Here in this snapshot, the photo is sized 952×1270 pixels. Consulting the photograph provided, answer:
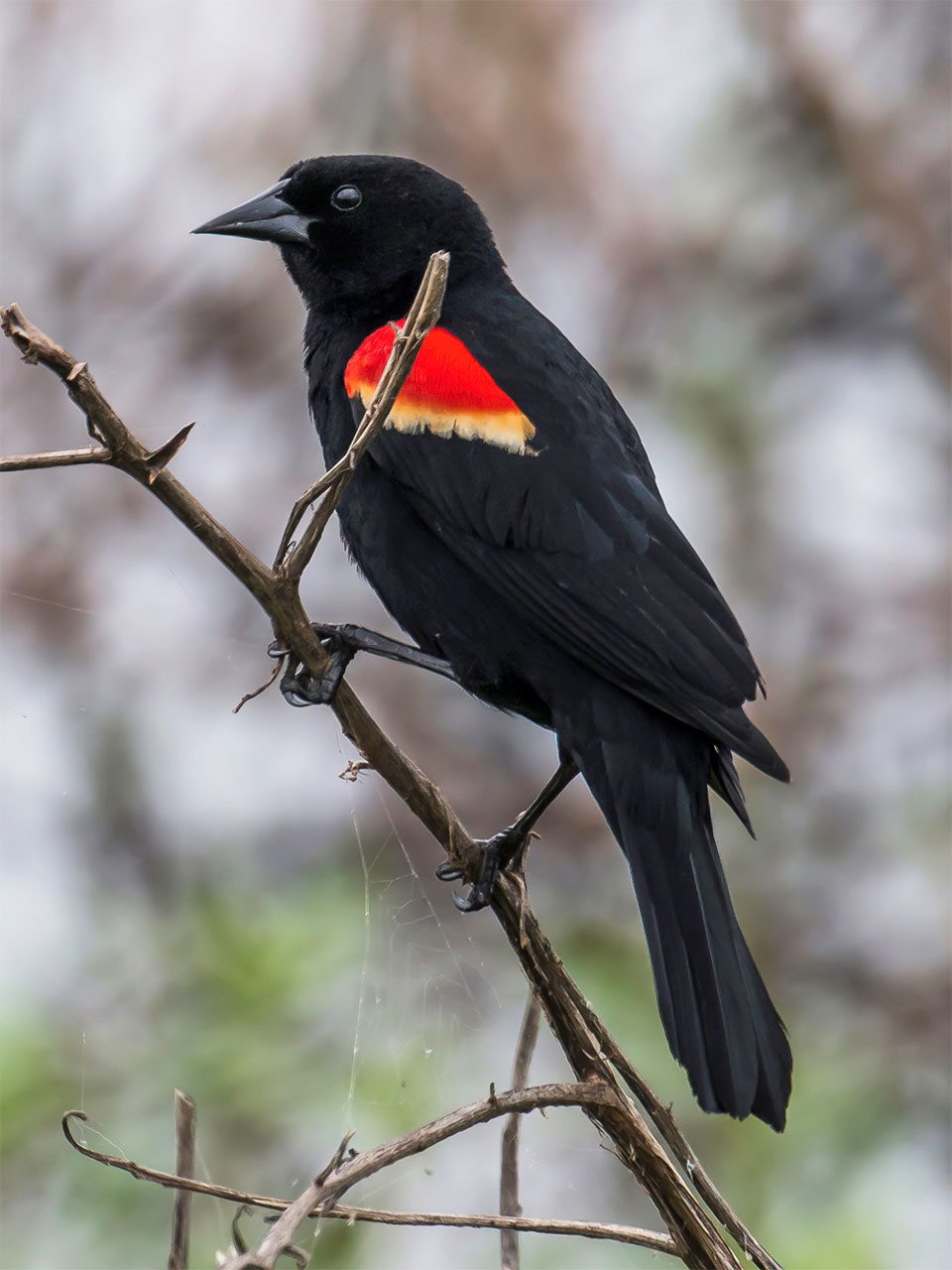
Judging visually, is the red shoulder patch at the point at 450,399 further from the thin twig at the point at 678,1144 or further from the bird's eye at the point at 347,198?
the thin twig at the point at 678,1144

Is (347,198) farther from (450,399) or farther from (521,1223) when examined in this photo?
(521,1223)

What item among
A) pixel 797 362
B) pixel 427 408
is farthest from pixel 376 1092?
pixel 797 362

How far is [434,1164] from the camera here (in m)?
2.68

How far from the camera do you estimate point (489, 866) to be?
1848 mm

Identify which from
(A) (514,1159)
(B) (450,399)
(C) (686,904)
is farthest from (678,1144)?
(B) (450,399)

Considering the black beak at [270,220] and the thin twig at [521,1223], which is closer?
the thin twig at [521,1223]

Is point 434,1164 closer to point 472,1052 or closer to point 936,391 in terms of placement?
point 472,1052

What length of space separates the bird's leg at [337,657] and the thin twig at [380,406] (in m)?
0.22

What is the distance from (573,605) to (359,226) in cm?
104

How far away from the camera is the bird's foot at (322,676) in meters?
1.56

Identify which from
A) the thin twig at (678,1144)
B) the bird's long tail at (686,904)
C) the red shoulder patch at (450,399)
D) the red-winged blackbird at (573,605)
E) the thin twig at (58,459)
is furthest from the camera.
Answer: the red shoulder patch at (450,399)

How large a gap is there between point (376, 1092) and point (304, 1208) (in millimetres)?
1378

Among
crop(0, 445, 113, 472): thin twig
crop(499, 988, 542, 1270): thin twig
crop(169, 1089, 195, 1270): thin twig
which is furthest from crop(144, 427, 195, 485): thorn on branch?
crop(499, 988, 542, 1270): thin twig

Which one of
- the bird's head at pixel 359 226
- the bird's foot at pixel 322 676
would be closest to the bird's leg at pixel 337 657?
the bird's foot at pixel 322 676
